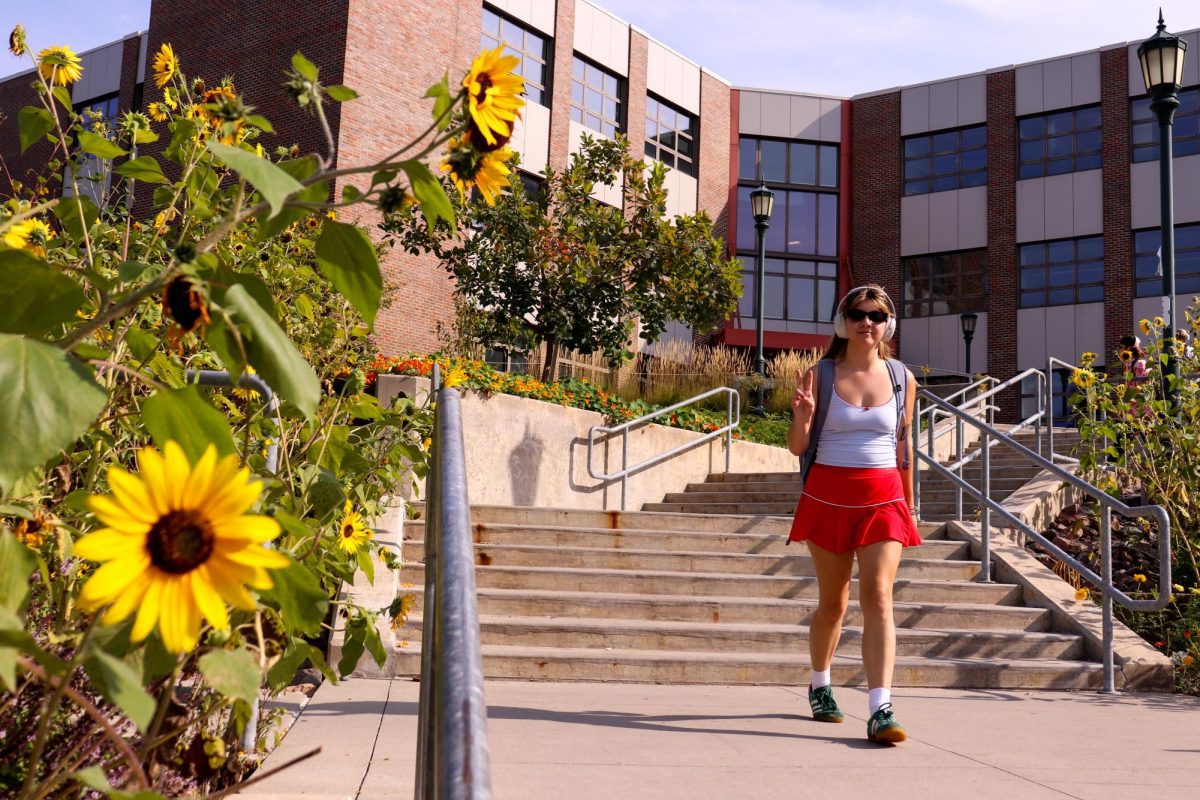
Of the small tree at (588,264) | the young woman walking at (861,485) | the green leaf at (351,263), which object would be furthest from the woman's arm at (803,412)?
the small tree at (588,264)

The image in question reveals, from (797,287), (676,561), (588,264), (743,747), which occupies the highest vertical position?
(797,287)

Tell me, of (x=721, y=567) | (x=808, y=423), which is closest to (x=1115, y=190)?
(x=721, y=567)

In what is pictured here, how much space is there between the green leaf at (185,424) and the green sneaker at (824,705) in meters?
3.93

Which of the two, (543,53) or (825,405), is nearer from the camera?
(825,405)

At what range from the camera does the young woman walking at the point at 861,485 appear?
4.10 metres

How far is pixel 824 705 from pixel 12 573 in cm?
406

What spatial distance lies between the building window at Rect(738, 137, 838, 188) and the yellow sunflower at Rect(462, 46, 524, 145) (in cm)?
2804

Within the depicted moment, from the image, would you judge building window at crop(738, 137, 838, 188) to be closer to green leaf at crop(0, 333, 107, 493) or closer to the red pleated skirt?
the red pleated skirt

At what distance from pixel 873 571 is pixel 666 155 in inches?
907

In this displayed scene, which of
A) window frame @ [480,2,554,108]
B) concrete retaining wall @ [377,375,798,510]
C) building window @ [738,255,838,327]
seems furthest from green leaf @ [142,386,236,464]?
building window @ [738,255,838,327]

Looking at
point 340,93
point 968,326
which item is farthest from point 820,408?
point 968,326

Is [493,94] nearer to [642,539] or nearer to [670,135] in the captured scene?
[642,539]

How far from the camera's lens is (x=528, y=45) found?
2270 cm

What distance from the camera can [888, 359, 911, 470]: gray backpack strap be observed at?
4.36 m
